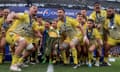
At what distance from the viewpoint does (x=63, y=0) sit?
1518 inches

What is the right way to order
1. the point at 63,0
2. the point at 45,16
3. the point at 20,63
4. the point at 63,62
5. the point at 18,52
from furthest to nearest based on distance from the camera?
1. the point at 63,0
2. the point at 45,16
3. the point at 63,62
4. the point at 20,63
5. the point at 18,52

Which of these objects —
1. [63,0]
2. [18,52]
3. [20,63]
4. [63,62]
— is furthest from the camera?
[63,0]

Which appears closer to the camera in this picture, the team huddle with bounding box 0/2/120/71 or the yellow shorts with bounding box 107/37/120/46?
the team huddle with bounding box 0/2/120/71

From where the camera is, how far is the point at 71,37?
11.4 meters

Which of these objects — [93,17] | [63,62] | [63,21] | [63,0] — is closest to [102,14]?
[93,17]

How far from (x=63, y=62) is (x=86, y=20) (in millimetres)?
1593

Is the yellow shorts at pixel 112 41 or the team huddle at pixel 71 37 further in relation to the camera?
the yellow shorts at pixel 112 41

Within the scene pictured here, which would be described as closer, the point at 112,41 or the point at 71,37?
the point at 112,41

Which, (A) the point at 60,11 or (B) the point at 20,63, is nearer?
(B) the point at 20,63

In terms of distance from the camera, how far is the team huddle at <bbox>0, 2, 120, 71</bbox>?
34.3 ft

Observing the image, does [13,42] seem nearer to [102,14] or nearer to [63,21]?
[63,21]

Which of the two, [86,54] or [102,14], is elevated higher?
[102,14]

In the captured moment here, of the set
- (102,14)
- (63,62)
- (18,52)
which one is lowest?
(63,62)

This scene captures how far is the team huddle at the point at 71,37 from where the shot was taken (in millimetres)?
10469
